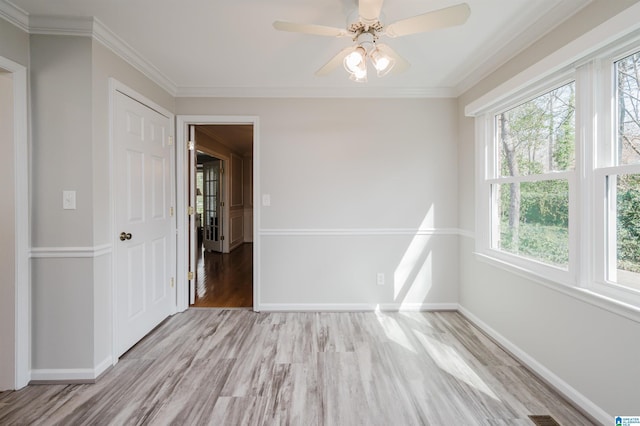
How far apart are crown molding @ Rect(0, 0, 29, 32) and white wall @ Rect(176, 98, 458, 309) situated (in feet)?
4.31

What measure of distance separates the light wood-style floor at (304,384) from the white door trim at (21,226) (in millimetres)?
256

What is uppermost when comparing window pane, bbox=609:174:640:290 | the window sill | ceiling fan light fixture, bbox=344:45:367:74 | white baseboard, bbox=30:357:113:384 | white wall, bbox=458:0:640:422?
ceiling fan light fixture, bbox=344:45:367:74

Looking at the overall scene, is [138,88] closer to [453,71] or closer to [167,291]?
[167,291]

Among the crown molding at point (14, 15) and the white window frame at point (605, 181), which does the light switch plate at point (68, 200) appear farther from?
the white window frame at point (605, 181)

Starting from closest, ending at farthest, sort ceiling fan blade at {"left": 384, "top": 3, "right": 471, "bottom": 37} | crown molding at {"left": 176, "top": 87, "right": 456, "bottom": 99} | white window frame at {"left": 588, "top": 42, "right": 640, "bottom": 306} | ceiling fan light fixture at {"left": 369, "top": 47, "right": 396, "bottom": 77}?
ceiling fan blade at {"left": 384, "top": 3, "right": 471, "bottom": 37}, white window frame at {"left": 588, "top": 42, "right": 640, "bottom": 306}, ceiling fan light fixture at {"left": 369, "top": 47, "right": 396, "bottom": 77}, crown molding at {"left": 176, "top": 87, "right": 456, "bottom": 99}

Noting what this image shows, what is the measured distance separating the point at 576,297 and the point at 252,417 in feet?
6.56

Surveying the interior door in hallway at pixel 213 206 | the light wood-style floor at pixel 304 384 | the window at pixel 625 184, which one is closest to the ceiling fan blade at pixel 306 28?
the window at pixel 625 184

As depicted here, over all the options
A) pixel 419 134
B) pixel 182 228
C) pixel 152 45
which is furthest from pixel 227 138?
pixel 419 134

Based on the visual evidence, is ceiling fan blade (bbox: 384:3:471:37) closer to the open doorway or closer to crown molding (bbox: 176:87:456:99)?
crown molding (bbox: 176:87:456:99)

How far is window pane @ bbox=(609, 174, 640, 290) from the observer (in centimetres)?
150

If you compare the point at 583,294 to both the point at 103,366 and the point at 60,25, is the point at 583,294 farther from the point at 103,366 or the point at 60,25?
the point at 60,25

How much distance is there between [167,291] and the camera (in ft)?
9.90

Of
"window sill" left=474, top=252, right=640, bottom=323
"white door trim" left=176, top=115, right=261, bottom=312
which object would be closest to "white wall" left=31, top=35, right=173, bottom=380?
"white door trim" left=176, top=115, right=261, bottom=312

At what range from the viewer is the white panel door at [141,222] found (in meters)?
2.26
